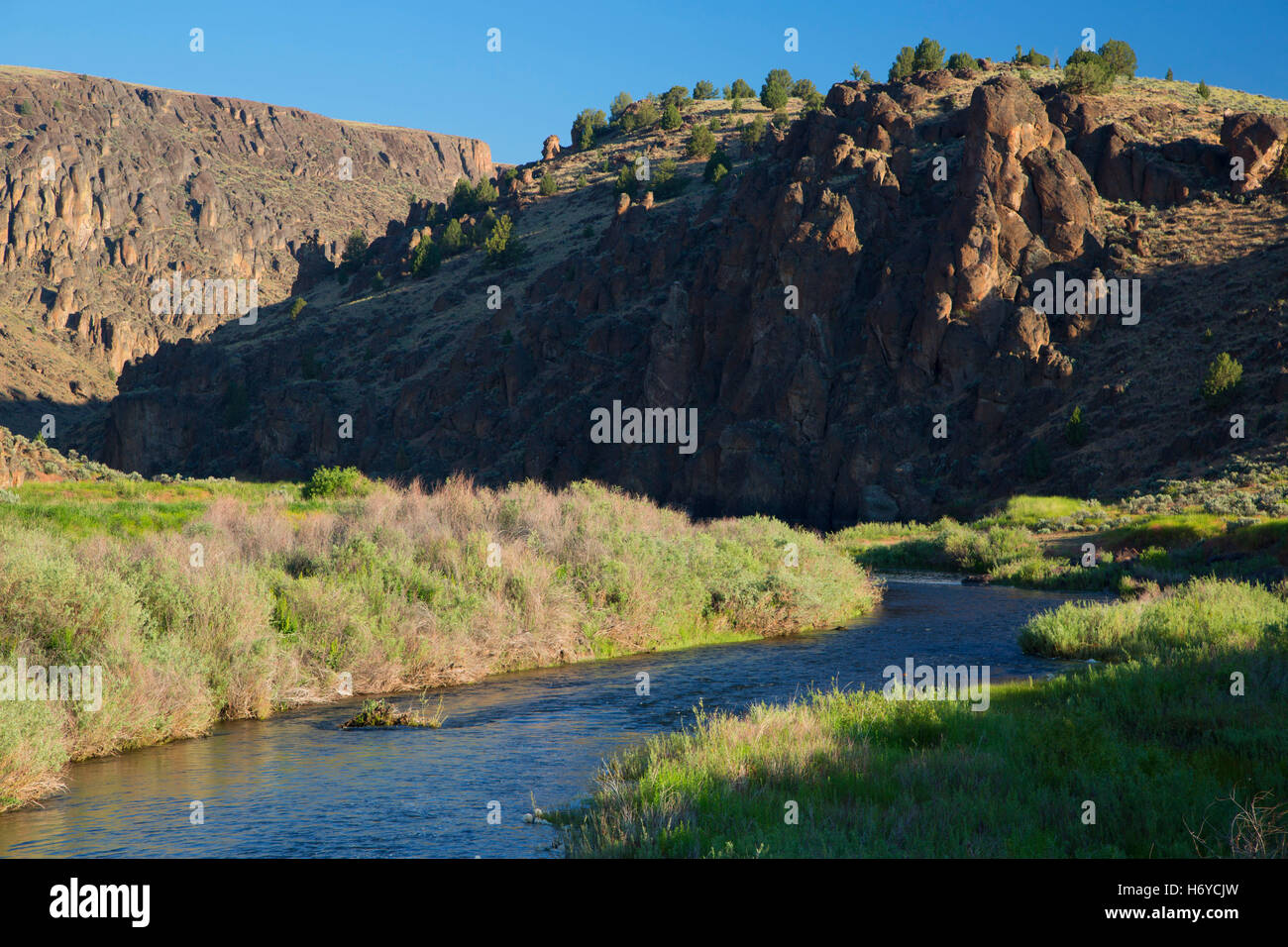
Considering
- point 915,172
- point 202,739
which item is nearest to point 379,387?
point 915,172

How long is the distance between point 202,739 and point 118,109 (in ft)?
651

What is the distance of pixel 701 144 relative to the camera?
9269 cm

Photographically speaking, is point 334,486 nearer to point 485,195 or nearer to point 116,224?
point 485,195

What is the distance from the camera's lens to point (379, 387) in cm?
7981

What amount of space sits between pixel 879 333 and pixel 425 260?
51442 millimetres

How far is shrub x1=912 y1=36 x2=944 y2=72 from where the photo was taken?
8356 centimetres

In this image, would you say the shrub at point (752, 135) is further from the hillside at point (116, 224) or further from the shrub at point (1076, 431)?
the hillside at point (116, 224)

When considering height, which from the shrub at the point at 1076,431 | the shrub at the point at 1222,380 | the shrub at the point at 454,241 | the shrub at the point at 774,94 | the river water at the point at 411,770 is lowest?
the river water at the point at 411,770

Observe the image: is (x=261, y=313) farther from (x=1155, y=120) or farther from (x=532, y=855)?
(x=532, y=855)

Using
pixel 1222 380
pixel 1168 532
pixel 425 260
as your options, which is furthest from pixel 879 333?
pixel 425 260

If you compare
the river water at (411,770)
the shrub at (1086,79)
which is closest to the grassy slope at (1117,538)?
the river water at (411,770)

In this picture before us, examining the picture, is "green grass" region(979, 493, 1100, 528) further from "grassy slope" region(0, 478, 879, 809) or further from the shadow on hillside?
"grassy slope" region(0, 478, 879, 809)

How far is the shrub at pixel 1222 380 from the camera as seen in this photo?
1823 inches

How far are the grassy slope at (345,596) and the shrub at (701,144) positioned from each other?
71.2 metres
